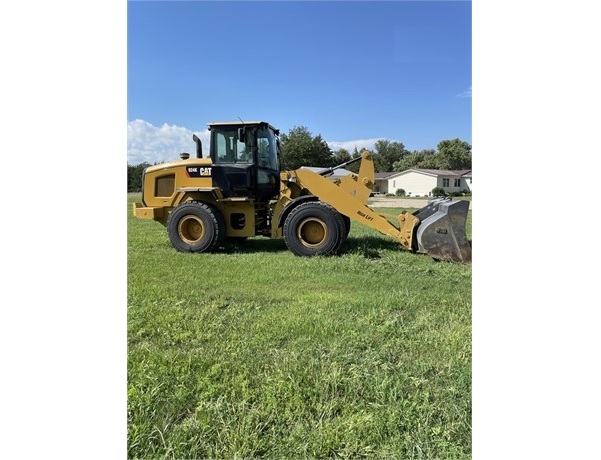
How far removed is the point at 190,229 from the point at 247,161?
41.9 inches

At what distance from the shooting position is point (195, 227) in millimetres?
4523

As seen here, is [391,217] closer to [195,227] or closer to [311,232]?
[311,232]

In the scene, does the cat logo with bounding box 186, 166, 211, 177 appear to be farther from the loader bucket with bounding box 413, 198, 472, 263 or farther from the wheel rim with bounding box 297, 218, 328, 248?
the loader bucket with bounding box 413, 198, 472, 263

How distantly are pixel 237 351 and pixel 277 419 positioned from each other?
47 cm

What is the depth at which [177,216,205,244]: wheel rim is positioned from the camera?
14.6 ft

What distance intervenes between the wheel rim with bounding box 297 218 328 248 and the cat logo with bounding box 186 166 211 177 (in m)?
1.23

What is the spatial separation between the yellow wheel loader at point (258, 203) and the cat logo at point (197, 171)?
1 cm

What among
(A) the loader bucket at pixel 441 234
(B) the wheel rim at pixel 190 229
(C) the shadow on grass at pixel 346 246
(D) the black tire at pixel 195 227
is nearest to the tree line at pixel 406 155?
(A) the loader bucket at pixel 441 234

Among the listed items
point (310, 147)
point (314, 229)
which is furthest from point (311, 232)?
point (310, 147)

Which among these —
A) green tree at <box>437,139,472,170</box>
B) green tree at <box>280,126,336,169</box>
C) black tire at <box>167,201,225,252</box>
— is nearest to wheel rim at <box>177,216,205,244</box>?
black tire at <box>167,201,225,252</box>

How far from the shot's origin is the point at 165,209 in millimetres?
4707
